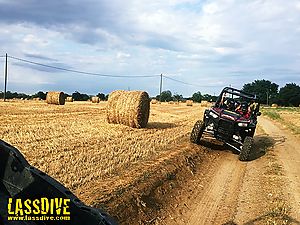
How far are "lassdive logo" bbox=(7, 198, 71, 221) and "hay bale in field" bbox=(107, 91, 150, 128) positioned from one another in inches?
538

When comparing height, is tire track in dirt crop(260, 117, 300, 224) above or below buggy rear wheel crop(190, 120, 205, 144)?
below

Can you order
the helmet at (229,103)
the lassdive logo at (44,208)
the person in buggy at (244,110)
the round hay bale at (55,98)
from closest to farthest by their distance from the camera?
the lassdive logo at (44,208)
the person in buggy at (244,110)
the helmet at (229,103)
the round hay bale at (55,98)

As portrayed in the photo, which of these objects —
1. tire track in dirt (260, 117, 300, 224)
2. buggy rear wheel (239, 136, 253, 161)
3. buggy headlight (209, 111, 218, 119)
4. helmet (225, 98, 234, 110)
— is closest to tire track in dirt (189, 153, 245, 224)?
buggy rear wheel (239, 136, 253, 161)

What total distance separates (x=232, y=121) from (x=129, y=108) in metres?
5.59

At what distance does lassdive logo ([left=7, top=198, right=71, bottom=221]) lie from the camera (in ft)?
7.44

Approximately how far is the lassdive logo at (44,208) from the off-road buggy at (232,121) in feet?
31.5

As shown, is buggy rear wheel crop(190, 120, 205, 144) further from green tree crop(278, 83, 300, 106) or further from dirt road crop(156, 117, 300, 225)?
green tree crop(278, 83, 300, 106)

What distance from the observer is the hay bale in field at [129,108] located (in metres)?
16.1

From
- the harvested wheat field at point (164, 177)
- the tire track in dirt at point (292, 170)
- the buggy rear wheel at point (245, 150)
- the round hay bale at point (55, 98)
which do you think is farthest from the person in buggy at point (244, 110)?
the round hay bale at point (55, 98)

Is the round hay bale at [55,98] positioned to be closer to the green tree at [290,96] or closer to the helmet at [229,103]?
the helmet at [229,103]

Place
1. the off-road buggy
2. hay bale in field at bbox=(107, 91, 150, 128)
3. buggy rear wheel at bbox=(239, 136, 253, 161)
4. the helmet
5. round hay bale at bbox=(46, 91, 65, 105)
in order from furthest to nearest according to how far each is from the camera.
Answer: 1. round hay bale at bbox=(46, 91, 65, 105)
2. hay bale in field at bbox=(107, 91, 150, 128)
3. the helmet
4. the off-road buggy
5. buggy rear wheel at bbox=(239, 136, 253, 161)

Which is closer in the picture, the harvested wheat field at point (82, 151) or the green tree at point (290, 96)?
the harvested wheat field at point (82, 151)

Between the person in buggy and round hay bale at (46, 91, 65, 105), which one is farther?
round hay bale at (46, 91, 65, 105)

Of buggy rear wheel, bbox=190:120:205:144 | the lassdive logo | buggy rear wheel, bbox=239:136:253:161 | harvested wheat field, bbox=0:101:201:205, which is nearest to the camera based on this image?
the lassdive logo
